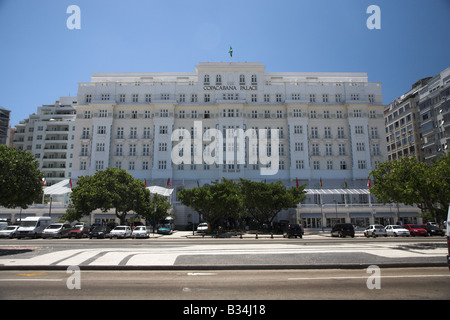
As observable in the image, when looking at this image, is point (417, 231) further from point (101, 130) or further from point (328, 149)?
point (101, 130)

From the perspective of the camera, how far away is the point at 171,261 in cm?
1347

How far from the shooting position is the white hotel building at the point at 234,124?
6022cm

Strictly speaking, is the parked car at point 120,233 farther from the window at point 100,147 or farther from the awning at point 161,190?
the window at point 100,147

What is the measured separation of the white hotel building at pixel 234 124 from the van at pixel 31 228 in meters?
24.5

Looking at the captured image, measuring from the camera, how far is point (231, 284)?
9.53m

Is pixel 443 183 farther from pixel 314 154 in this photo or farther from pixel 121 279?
pixel 314 154

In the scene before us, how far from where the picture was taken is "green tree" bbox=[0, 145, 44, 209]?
65.1 feet

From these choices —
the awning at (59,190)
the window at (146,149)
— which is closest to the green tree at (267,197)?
the window at (146,149)

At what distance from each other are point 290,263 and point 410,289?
16.5 ft

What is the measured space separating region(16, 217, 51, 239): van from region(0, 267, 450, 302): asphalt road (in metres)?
26.7

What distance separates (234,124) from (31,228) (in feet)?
130

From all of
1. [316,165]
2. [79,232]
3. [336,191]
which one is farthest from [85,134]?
[336,191]

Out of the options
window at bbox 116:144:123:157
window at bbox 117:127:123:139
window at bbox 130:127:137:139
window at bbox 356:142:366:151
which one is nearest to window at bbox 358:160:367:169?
window at bbox 356:142:366:151
